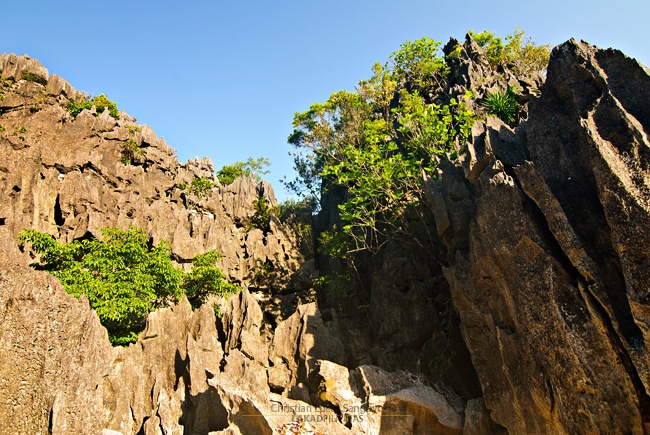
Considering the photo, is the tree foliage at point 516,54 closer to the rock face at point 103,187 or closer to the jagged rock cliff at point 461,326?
the jagged rock cliff at point 461,326

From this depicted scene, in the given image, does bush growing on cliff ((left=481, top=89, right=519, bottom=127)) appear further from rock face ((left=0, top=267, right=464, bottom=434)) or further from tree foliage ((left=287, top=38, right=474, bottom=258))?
rock face ((left=0, top=267, right=464, bottom=434))

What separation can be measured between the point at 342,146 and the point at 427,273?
46.3ft

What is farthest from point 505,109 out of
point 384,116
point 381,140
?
point 384,116

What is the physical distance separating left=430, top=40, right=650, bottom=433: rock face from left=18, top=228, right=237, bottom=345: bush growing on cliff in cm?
1392

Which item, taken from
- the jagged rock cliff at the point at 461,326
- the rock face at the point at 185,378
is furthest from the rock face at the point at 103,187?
the rock face at the point at 185,378

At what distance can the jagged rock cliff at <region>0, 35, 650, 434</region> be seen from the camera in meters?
10.6

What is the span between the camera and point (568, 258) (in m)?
12.8

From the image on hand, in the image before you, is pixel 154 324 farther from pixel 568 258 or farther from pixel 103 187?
pixel 568 258

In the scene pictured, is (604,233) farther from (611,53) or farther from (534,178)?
(611,53)

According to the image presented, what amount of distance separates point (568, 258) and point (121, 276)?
1836 cm

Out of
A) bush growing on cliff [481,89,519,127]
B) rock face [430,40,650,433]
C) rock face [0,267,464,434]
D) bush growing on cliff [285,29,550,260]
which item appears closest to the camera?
rock face [0,267,464,434]

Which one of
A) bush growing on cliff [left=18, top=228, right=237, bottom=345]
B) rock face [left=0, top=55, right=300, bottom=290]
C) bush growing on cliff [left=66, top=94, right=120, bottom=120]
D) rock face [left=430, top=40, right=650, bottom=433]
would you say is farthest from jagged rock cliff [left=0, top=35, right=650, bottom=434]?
bush growing on cliff [left=66, top=94, right=120, bottom=120]

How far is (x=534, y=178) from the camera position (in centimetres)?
1359

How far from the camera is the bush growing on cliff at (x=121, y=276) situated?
19969mm
